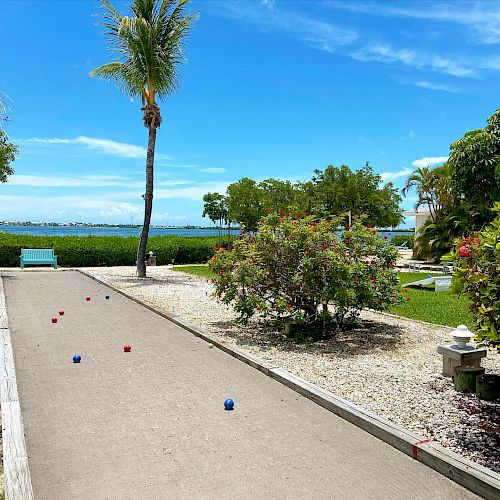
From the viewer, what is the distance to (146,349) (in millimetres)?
8156

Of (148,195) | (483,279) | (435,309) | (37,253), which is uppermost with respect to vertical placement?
(148,195)

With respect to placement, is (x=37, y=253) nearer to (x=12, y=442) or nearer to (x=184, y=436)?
(x=12, y=442)

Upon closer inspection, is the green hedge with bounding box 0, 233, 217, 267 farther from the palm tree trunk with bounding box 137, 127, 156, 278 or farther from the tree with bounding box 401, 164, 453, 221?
the tree with bounding box 401, 164, 453, 221

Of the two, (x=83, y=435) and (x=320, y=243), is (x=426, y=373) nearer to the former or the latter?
(x=320, y=243)

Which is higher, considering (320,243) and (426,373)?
(320,243)

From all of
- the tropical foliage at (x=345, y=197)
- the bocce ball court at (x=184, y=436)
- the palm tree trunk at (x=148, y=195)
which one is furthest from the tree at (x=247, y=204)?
the bocce ball court at (x=184, y=436)

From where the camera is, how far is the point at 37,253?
23156 mm

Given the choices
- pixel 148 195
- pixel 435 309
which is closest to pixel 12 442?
pixel 435 309

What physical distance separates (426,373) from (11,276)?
16699 millimetres

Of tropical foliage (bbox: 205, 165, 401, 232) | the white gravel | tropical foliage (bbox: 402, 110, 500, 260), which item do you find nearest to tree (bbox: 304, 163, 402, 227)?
tropical foliage (bbox: 205, 165, 401, 232)

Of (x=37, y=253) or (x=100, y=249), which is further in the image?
(x=100, y=249)

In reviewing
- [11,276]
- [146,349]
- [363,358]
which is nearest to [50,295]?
[11,276]

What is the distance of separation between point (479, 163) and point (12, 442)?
83.7 feet

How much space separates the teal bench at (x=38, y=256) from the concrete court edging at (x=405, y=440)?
726 inches
